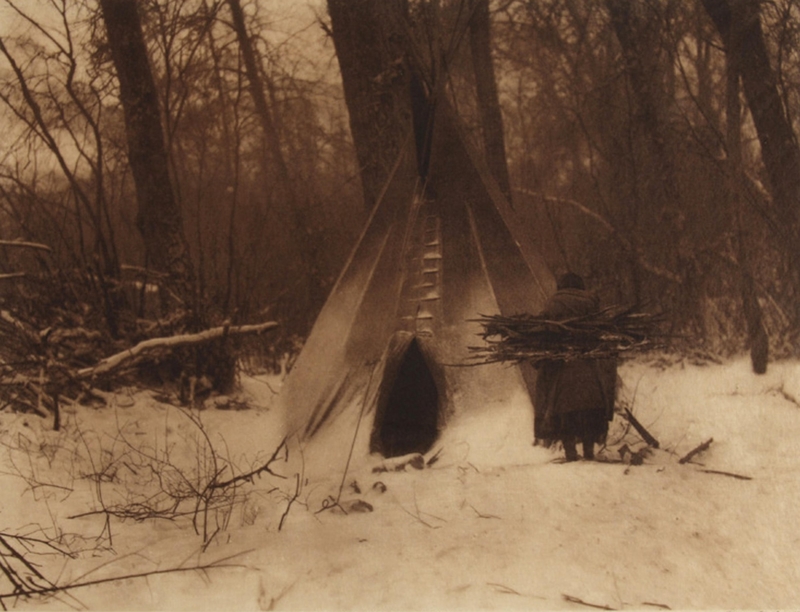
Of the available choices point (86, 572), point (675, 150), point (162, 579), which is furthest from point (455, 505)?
point (675, 150)

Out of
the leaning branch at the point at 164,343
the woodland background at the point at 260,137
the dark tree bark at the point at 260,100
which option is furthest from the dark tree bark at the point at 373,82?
the leaning branch at the point at 164,343

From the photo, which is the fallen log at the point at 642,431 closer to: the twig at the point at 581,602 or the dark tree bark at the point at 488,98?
the twig at the point at 581,602

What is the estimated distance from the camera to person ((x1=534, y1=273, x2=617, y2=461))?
4309 mm

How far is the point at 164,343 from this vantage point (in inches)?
219

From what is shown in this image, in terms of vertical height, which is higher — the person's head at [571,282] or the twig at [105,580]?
the person's head at [571,282]

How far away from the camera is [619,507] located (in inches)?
136

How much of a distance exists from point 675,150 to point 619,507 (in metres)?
5.49

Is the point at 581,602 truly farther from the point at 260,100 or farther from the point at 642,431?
the point at 260,100

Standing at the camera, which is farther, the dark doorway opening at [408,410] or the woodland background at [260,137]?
the woodland background at [260,137]

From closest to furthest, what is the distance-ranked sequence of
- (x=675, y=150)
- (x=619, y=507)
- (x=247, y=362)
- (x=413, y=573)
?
(x=413, y=573) → (x=619, y=507) → (x=247, y=362) → (x=675, y=150)

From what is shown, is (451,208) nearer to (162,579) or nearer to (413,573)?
(413,573)

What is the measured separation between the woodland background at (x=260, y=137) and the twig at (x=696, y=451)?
4.49 feet

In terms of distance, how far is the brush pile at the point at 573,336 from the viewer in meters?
3.98

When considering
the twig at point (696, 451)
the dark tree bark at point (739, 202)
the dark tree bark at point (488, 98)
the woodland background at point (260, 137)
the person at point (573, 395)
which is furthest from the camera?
the dark tree bark at point (488, 98)
